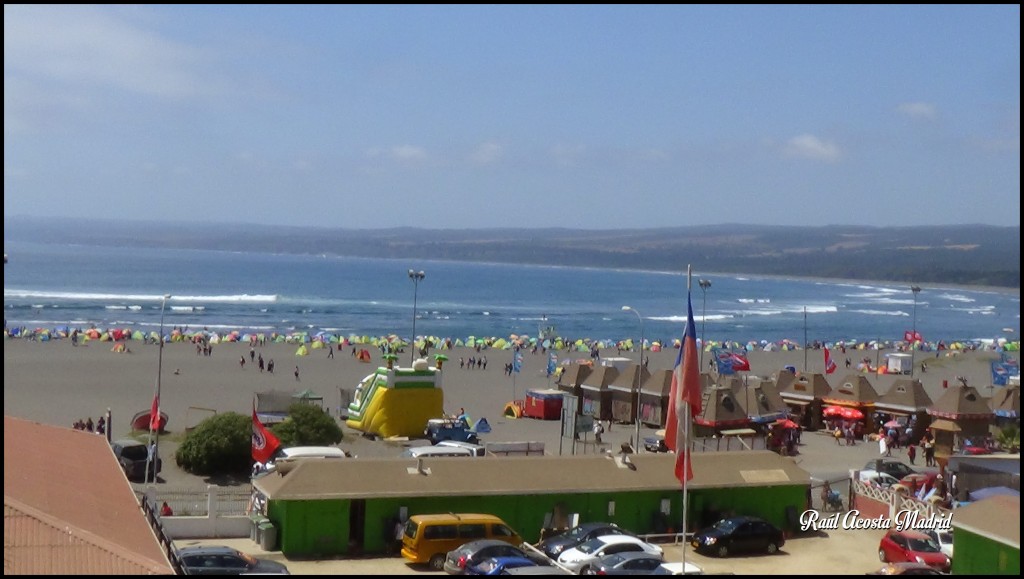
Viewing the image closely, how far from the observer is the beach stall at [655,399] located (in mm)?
28297

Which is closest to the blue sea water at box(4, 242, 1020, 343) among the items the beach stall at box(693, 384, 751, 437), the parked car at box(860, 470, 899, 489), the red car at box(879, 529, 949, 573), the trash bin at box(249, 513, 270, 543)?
the beach stall at box(693, 384, 751, 437)

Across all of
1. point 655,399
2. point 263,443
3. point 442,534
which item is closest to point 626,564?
point 442,534

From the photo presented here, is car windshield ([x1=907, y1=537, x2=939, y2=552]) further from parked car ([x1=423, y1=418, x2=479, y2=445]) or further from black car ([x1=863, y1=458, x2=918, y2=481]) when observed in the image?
parked car ([x1=423, y1=418, x2=479, y2=445])

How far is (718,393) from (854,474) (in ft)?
19.3

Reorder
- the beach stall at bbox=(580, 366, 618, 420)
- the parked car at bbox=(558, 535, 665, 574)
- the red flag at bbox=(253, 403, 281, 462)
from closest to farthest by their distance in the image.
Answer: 1. the parked car at bbox=(558, 535, 665, 574)
2. the red flag at bbox=(253, 403, 281, 462)
3. the beach stall at bbox=(580, 366, 618, 420)

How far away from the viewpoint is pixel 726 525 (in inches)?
600

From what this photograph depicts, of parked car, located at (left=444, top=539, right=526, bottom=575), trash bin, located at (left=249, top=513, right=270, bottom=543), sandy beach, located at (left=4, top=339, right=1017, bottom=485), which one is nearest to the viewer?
parked car, located at (left=444, top=539, right=526, bottom=575)

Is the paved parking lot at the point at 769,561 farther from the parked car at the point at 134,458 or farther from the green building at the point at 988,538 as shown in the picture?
the parked car at the point at 134,458

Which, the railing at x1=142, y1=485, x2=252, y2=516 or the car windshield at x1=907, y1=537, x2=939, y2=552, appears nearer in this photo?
the car windshield at x1=907, y1=537, x2=939, y2=552

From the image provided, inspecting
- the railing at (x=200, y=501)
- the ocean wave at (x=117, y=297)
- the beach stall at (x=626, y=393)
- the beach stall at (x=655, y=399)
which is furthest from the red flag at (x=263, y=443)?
the ocean wave at (x=117, y=297)

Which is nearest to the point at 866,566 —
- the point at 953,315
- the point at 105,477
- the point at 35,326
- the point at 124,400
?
the point at 105,477

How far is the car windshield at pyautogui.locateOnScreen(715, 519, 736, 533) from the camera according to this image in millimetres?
15133

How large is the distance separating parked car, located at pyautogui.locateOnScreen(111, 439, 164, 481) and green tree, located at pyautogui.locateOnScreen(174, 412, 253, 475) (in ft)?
2.22

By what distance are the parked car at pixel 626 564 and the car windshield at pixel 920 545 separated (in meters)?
3.83
